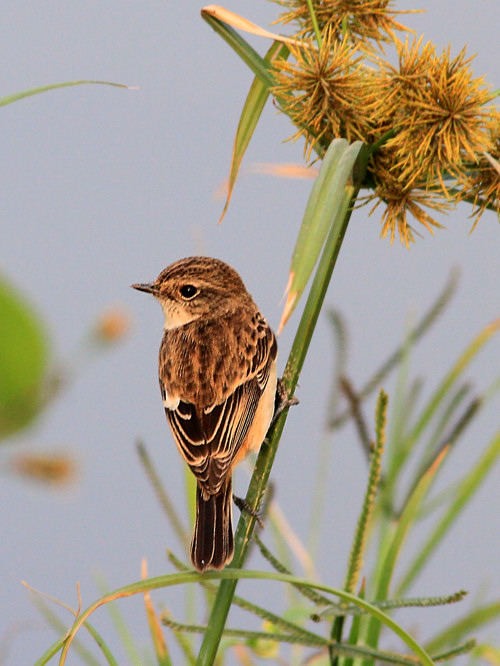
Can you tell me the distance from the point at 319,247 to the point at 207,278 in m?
0.93

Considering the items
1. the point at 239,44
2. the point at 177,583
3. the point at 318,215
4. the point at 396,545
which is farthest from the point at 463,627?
the point at 239,44

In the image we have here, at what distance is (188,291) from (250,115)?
2.04 feet

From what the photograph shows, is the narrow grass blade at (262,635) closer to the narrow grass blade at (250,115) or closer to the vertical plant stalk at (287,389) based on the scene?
the vertical plant stalk at (287,389)

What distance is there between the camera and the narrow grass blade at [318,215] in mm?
1815

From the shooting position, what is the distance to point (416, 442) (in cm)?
322

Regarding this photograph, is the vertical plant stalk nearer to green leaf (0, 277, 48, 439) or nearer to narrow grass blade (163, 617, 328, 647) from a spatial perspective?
narrow grass blade (163, 617, 328, 647)

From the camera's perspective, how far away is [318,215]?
6.37 ft

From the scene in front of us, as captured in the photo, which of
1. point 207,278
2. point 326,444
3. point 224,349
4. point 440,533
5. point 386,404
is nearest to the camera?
point 386,404

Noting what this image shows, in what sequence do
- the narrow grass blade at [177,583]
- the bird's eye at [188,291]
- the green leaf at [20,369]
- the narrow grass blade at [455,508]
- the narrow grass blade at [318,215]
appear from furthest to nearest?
the green leaf at [20,369] < the narrow grass blade at [455,508] < the bird's eye at [188,291] < the narrow grass blade at [177,583] < the narrow grass blade at [318,215]

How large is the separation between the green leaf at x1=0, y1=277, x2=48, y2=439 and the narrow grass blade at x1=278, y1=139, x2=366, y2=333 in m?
1.95

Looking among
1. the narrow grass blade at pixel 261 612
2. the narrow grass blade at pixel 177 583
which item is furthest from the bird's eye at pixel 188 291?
the narrow grass blade at pixel 177 583

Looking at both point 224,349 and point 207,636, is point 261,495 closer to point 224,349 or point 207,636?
point 207,636

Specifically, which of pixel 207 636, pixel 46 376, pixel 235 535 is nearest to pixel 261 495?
pixel 235 535

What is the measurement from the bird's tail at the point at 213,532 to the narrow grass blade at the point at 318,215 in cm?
61
